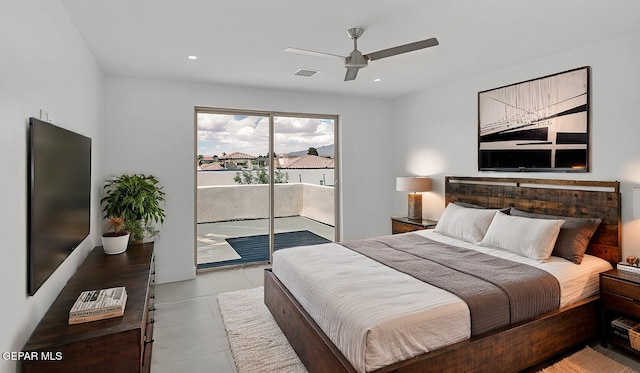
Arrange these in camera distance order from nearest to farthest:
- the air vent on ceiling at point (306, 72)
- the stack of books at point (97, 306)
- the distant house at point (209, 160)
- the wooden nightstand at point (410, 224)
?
the stack of books at point (97, 306), the air vent on ceiling at point (306, 72), the wooden nightstand at point (410, 224), the distant house at point (209, 160)

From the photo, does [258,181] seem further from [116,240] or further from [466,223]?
[466,223]

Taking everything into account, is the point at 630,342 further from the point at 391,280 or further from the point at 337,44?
the point at 337,44

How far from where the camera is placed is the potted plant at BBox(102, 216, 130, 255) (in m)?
3.26

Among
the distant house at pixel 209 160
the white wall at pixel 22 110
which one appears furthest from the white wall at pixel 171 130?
the white wall at pixel 22 110

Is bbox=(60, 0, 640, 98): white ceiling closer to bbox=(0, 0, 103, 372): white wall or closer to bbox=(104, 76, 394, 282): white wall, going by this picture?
bbox=(104, 76, 394, 282): white wall

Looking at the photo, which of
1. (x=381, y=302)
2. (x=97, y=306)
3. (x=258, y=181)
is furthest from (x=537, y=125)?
(x=97, y=306)

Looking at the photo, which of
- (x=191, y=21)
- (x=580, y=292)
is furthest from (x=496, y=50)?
(x=191, y=21)

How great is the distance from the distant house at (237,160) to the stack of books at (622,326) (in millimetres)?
4371

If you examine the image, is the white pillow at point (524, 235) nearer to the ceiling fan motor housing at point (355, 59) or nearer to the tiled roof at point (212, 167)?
the ceiling fan motor housing at point (355, 59)

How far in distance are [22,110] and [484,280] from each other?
2989 millimetres

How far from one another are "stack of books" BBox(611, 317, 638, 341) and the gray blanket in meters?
0.61

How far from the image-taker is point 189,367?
8.43ft

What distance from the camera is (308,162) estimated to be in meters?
5.51

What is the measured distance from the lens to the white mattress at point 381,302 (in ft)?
6.20
